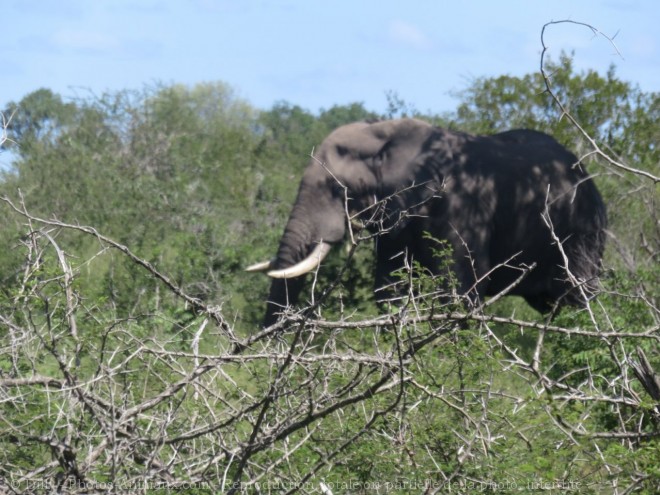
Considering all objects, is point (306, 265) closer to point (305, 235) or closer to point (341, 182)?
point (305, 235)

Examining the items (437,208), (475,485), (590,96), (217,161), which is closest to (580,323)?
(475,485)

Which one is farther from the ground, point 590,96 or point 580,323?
point 590,96

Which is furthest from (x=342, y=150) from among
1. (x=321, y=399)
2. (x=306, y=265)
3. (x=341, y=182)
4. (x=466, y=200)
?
(x=321, y=399)

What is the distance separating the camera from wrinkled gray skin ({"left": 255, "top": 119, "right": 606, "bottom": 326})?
10.5 m

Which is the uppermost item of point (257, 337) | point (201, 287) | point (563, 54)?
point (563, 54)

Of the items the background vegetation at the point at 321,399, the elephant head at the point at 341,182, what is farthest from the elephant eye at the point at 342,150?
the background vegetation at the point at 321,399

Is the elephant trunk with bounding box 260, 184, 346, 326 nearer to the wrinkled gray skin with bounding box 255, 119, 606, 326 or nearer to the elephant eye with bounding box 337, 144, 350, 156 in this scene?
the wrinkled gray skin with bounding box 255, 119, 606, 326

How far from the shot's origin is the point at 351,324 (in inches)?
156

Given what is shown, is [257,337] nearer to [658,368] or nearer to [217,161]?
[658,368]

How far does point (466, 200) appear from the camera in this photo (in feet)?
34.8

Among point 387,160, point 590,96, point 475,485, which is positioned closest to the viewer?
point 475,485

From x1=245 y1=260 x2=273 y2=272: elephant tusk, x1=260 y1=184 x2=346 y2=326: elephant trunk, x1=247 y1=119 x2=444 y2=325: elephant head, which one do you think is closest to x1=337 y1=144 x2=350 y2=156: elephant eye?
x1=247 y1=119 x2=444 y2=325: elephant head

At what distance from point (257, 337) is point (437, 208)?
6.45 meters

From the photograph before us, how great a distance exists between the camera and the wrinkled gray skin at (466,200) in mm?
10461
